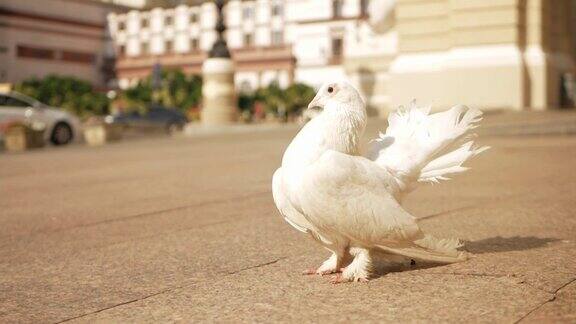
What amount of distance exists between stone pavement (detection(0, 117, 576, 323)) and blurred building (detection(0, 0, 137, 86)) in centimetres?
7530

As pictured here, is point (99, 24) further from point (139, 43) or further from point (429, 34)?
point (429, 34)

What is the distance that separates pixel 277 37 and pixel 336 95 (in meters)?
77.6

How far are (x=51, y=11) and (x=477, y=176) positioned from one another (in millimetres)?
82620

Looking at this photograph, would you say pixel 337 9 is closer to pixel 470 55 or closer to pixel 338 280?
pixel 470 55

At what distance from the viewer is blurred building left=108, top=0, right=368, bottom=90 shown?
7406cm

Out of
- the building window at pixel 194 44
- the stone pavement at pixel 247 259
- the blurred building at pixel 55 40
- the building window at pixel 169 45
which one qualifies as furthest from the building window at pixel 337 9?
the stone pavement at pixel 247 259

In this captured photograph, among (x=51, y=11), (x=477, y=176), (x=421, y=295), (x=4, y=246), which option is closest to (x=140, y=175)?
(x=477, y=176)

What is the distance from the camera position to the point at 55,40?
8406 cm

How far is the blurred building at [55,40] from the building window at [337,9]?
30103 millimetres

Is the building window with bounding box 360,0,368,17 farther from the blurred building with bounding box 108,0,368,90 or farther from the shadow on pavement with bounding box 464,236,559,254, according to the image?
the shadow on pavement with bounding box 464,236,559,254

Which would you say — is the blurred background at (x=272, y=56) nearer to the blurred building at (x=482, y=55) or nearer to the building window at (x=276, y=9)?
the blurred building at (x=482, y=55)

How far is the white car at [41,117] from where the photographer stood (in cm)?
2127

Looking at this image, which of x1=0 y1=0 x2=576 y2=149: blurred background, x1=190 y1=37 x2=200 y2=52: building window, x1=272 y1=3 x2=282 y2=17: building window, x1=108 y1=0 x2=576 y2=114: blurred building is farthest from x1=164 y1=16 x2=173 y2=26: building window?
x1=108 y1=0 x2=576 y2=114: blurred building

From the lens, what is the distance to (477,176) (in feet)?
28.2
